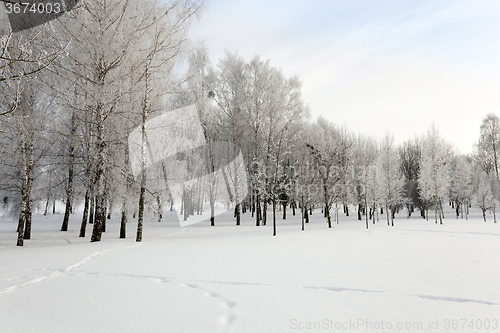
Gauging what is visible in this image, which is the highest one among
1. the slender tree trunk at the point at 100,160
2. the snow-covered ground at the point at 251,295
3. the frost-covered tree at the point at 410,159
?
the frost-covered tree at the point at 410,159

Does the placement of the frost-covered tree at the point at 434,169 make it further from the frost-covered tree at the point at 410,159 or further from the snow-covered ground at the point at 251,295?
the snow-covered ground at the point at 251,295

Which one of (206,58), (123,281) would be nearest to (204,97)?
(206,58)

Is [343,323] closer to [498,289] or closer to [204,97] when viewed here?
[498,289]

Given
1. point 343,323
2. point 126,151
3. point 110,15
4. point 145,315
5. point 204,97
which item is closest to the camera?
point 343,323

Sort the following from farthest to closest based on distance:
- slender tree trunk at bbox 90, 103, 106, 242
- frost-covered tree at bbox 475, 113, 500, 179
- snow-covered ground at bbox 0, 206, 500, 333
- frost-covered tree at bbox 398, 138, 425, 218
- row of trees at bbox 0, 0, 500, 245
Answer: frost-covered tree at bbox 398, 138, 425, 218
frost-covered tree at bbox 475, 113, 500, 179
slender tree trunk at bbox 90, 103, 106, 242
row of trees at bbox 0, 0, 500, 245
snow-covered ground at bbox 0, 206, 500, 333

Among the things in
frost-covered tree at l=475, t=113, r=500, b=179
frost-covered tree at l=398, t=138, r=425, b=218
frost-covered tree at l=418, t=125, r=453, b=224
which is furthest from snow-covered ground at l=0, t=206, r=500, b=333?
frost-covered tree at l=475, t=113, r=500, b=179

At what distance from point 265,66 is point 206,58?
203 inches

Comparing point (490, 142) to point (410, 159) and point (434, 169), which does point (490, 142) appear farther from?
point (434, 169)

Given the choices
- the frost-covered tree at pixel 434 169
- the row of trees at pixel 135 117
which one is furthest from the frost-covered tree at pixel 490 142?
the row of trees at pixel 135 117

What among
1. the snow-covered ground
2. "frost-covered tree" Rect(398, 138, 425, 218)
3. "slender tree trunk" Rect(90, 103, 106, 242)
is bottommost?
the snow-covered ground

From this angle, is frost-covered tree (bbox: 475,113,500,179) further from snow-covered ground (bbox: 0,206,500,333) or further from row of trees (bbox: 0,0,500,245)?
snow-covered ground (bbox: 0,206,500,333)

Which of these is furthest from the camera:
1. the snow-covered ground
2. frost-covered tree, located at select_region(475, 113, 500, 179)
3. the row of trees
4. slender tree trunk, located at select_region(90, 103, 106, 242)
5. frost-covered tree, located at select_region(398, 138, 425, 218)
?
frost-covered tree, located at select_region(398, 138, 425, 218)

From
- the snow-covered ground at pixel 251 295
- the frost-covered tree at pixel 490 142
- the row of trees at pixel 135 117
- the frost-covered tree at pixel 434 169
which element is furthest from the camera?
the frost-covered tree at pixel 490 142

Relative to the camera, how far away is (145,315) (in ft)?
9.32
